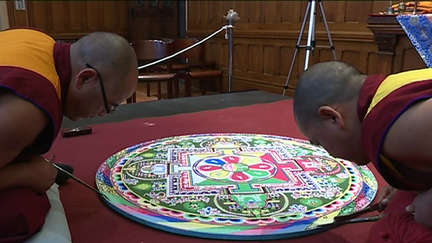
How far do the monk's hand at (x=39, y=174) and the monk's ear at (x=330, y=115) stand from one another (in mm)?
837

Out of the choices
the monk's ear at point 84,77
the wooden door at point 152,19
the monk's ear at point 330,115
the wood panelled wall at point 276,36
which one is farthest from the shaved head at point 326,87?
the wooden door at point 152,19

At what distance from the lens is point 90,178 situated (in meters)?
1.82

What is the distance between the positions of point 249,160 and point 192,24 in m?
5.15

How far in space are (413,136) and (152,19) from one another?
22.7ft

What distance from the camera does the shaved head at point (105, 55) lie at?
4.16 feet

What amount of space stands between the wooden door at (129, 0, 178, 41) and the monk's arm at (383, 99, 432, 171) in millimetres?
6806

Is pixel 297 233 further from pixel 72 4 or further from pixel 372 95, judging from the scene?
pixel 72 4

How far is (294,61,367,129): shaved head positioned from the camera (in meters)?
1.12

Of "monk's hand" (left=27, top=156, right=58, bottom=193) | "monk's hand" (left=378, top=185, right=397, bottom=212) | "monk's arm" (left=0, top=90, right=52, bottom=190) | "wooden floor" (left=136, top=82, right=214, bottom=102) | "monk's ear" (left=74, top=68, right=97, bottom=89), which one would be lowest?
"wooden floor" (left=136, top=82, right=214, bottom=102)

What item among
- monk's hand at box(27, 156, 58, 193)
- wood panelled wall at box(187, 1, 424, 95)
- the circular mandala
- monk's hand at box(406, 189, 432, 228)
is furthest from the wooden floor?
monk's hand at box(406, 189, 432, 228)

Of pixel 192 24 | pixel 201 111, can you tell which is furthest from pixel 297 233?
pixel 192 24

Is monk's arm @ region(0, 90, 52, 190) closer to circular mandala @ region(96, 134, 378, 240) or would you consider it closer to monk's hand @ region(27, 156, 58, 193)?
monk's hand @ region(27, 156, 58, 193)

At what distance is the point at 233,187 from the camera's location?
1.68m

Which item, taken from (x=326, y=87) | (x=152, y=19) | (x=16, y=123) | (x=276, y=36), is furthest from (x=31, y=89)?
(x=152, y=19)
